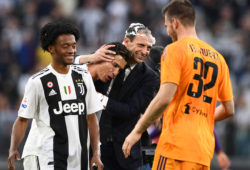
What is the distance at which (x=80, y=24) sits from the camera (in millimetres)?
15484

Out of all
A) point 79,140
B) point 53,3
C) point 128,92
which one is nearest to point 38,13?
point 53,3

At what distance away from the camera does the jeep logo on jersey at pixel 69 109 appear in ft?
17.5

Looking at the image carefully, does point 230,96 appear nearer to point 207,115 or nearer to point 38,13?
point 207,115

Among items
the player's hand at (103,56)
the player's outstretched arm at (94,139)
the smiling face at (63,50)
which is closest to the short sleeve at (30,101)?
the smiling face at (63,50)

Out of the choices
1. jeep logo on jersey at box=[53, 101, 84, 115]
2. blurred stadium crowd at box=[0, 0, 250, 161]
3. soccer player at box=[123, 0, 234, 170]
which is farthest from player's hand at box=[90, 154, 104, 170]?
blurred stadium crowd at box=[0, 0, 250, 161]

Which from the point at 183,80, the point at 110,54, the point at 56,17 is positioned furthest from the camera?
the point at 56,17

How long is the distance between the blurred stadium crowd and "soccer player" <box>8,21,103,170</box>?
819cm

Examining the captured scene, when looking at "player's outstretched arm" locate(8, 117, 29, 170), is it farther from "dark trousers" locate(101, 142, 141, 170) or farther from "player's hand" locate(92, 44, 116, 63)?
"dark trousers" locate(101, 142, 141, 170)

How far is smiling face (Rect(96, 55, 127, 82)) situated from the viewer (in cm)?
628

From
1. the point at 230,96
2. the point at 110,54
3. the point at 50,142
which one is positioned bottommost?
the point at 50,142

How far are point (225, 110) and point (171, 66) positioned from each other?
893mm

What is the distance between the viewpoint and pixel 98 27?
1523 cm

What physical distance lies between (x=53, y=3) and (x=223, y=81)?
35.7 ft

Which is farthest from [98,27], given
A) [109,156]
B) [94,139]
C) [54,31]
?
[54,31]
